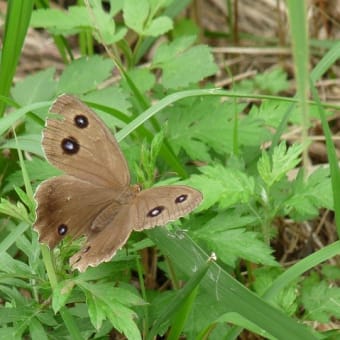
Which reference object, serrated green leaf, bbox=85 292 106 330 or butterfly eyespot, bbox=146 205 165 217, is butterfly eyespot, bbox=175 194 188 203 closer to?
butterfly eyespot, bbox=146 205 165 217

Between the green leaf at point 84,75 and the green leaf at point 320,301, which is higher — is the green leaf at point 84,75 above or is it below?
above

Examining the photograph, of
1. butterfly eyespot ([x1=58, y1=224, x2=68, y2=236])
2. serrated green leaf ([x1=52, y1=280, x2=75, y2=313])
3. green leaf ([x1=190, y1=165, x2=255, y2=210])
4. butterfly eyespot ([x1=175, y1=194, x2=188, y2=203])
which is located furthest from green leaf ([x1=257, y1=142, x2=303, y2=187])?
serrated green leaf ([x1=52, y1=280, x2=75, y2=313])

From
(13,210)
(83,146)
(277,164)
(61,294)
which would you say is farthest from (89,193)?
(277,164)

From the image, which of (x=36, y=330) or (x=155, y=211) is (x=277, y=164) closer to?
(x=155, y=211)

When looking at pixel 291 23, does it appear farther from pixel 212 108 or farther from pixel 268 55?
pixel 268 55

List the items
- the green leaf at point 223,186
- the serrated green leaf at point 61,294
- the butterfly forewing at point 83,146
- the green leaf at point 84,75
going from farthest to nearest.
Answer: the green leaf at point 84,75 → the green leaf at point 223,186 → the butterfly forewing at point 83,146 → the serrated green leaf at point 61,294

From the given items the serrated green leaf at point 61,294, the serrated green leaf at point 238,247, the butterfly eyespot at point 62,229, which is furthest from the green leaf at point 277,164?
the serrated green leaf at point 61,294

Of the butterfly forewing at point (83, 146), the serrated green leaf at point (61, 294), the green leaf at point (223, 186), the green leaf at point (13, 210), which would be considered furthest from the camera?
the green leaf at point (223, 186)

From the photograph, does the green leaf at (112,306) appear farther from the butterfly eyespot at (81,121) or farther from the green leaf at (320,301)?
the green leaf at (320,301)
